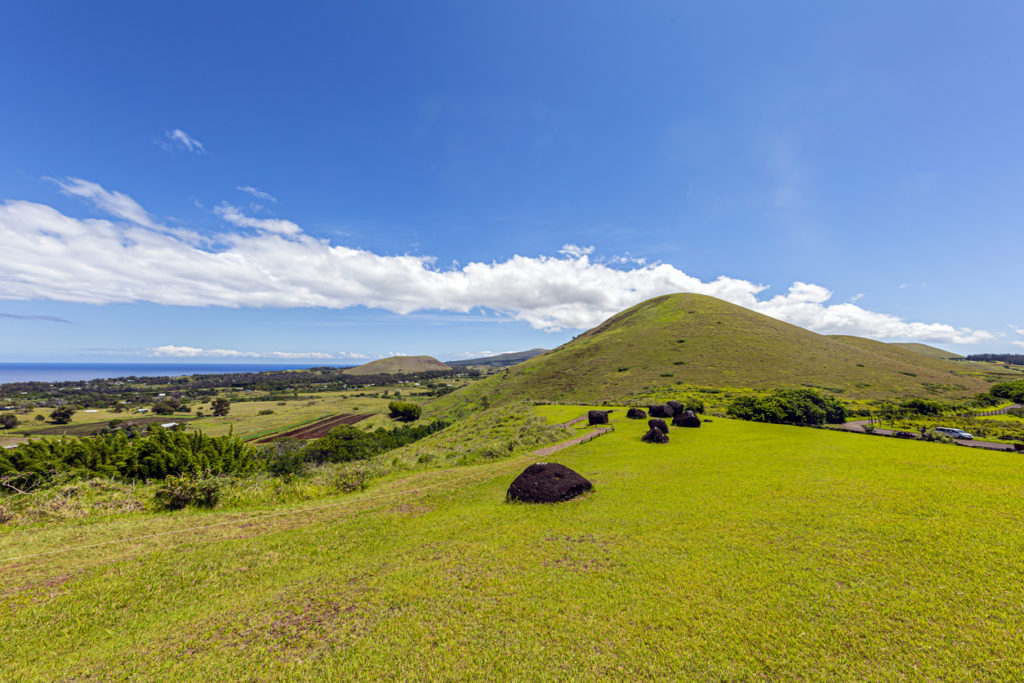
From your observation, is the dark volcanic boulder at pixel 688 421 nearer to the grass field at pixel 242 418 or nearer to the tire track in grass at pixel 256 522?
the tire track in grass at pixel 256 522

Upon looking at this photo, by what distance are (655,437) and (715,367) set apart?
72.3 m

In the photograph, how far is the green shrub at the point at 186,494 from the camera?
1470 centimetres

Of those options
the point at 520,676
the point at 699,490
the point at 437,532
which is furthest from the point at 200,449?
the point at 699,490

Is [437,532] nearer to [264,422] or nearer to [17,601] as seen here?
[17,601]

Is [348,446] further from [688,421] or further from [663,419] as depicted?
[688,421]

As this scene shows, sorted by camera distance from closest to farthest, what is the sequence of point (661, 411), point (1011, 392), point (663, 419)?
1. point (663, 419)
2. point (661, 411)
3. point (1011, 392)

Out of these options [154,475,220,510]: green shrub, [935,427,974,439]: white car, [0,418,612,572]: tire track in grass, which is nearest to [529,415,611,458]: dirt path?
[0,418,612,572]: tire track in grass

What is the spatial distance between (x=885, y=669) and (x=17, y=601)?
17.6 meters

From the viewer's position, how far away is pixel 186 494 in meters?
14.8

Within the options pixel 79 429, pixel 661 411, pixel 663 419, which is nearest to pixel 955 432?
pixel 661 411

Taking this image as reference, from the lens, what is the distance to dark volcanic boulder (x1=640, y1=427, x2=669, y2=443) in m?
24.4

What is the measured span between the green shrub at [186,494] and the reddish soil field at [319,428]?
258 ft

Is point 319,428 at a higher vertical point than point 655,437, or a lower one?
lower

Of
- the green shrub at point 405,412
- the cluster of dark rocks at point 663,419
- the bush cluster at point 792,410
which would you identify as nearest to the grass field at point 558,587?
the cluster of dark rocks at point 663,419
